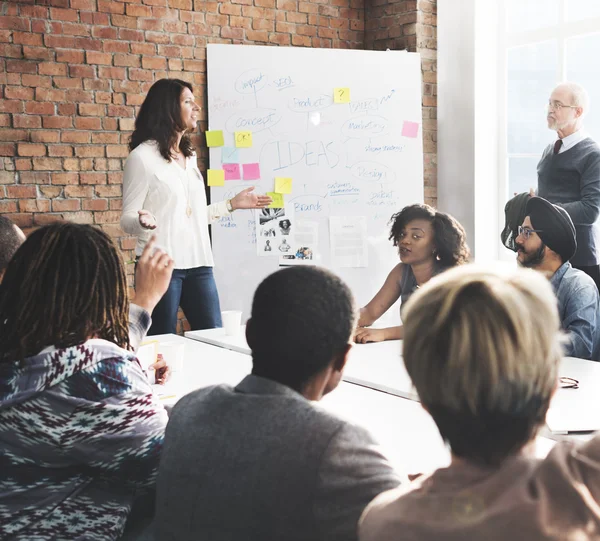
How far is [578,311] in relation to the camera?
247cm

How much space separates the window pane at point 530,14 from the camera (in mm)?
4621

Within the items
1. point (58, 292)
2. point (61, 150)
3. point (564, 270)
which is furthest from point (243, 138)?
point (58, 292)

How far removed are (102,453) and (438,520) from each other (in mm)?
761

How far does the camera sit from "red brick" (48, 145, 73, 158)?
13.2 ft

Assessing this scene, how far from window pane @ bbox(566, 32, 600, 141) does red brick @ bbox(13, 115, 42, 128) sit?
9.97 feet

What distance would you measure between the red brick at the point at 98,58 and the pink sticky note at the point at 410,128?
182cm

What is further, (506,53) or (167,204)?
(506,53)

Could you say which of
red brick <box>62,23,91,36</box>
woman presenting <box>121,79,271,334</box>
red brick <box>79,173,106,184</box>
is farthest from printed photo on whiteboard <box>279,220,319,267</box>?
red brick <box>62,23,91,36</box>

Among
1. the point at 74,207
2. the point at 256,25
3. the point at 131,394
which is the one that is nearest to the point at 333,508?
the point at 131,394

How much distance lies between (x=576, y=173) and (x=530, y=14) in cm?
137

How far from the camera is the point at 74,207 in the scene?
4.11 metres

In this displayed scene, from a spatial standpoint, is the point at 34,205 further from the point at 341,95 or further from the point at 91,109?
the point at 341,95

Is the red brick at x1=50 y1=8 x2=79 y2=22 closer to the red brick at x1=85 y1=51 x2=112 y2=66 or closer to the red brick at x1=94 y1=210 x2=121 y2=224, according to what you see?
the red brick at x1=85 y1=51 x2=112 y2=66

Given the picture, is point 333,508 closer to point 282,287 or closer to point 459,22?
point 282,287
